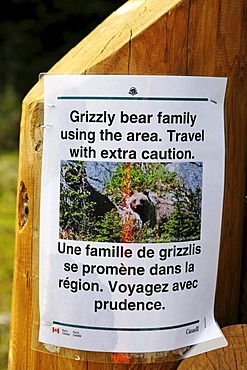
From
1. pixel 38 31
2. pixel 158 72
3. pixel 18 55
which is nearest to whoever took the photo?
pixel 158 72

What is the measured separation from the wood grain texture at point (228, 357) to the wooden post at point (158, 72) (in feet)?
0.32

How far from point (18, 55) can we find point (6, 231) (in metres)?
1.09

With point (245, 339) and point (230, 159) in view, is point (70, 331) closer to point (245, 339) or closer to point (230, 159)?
point (245, 339)

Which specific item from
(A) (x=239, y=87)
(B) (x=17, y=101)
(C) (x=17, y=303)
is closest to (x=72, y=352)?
(C) (x=17, y=303)

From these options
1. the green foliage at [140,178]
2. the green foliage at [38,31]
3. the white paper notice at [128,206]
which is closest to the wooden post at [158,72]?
the white paper notice at [128,206]

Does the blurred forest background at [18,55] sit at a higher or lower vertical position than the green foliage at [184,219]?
higher

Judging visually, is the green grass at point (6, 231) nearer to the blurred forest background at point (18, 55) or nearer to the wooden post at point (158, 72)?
the blurred forest background at point (18, 55)

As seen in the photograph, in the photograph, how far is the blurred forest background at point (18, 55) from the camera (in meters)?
5.26

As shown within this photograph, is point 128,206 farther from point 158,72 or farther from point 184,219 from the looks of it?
point 158,72

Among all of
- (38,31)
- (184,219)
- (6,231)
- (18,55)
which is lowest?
(6,231)

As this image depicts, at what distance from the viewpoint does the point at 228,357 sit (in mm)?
2361

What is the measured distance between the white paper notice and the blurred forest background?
2960 millimetres

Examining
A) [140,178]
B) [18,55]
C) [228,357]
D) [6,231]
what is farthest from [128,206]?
[18,55]

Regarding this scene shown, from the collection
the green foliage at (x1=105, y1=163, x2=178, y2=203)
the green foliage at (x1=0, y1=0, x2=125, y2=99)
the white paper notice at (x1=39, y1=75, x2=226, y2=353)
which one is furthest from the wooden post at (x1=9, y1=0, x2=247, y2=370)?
the green foliage at (x1=0, y1=0, x2=125, y2=99)
